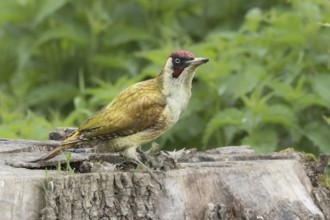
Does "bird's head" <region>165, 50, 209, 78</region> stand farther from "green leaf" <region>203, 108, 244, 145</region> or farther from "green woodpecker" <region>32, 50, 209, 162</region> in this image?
"green leaf" <region>203, 108, 244, 145</region>

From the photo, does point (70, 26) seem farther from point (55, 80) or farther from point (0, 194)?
point (0, 194)

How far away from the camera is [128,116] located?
7379 mm

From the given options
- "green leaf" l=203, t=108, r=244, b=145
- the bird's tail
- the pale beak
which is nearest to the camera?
the bird's tail

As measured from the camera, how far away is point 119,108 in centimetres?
741

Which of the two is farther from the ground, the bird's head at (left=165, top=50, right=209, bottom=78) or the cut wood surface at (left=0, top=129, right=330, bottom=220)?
the bird's head at (left=165, top=50, right=209, bottom=78)

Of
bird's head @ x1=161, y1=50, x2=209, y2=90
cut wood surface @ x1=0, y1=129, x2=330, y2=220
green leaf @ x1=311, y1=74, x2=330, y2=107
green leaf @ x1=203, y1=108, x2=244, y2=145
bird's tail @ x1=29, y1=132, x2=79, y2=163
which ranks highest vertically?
bird's head @ x1=161, y1=50, x2=209, y2=90

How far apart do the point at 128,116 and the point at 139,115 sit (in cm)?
7

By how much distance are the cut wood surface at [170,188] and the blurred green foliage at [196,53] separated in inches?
71.2

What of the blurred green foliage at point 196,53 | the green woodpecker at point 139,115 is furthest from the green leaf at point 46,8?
the green woodpecker at point 139,115

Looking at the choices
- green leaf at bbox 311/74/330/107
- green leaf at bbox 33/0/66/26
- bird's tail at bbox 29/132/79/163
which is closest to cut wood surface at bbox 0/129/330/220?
bird's tail at bbox 29/132/79/163

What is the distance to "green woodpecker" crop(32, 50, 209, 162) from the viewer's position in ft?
24.1

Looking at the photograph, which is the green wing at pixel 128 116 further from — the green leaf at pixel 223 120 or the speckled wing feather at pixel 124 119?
the green leaf at pixel 223 120

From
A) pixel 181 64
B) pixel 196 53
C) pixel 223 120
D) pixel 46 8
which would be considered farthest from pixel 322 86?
pixel 46 8

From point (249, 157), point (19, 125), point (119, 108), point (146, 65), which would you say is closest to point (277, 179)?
point (249, 157)
